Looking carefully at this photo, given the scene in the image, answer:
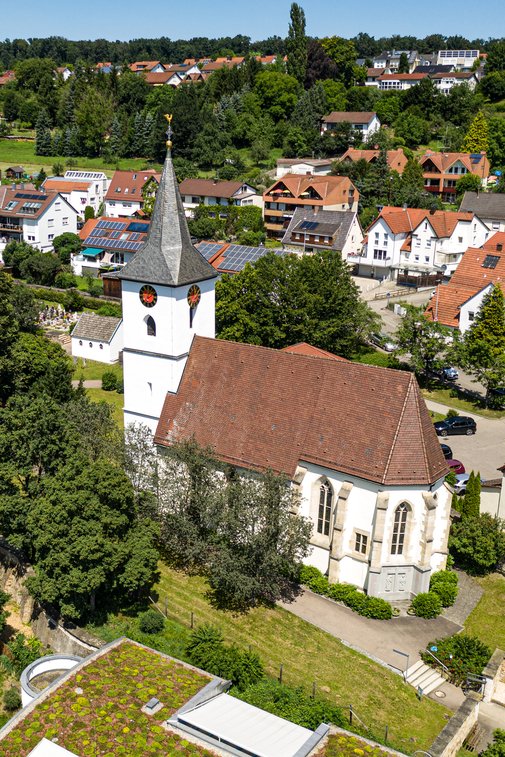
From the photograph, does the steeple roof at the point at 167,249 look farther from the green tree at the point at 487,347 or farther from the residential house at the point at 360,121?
the residential house at the point at 360,121

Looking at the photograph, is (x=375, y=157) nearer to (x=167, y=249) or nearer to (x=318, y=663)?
(x=167, y=249)

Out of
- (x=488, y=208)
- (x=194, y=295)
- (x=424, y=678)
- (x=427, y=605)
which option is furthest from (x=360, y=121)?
(x=424, y=678)

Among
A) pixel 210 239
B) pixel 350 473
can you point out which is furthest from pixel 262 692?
pixel 210 239

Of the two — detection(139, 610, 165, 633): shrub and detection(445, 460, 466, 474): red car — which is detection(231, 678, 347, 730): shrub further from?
detection(445, 460, 466, 474): red car

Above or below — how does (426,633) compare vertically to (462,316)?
below

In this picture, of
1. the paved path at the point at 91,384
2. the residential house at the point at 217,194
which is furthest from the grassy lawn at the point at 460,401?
the residential house at the point at 217,194

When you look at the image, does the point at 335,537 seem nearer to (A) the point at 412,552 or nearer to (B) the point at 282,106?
(A) the point at 412,552

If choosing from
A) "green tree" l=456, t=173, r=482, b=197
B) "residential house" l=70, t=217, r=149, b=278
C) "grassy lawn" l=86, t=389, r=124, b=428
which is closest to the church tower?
"grassy lawn" l=86, t=389, r=124, b=428

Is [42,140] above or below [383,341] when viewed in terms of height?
above
